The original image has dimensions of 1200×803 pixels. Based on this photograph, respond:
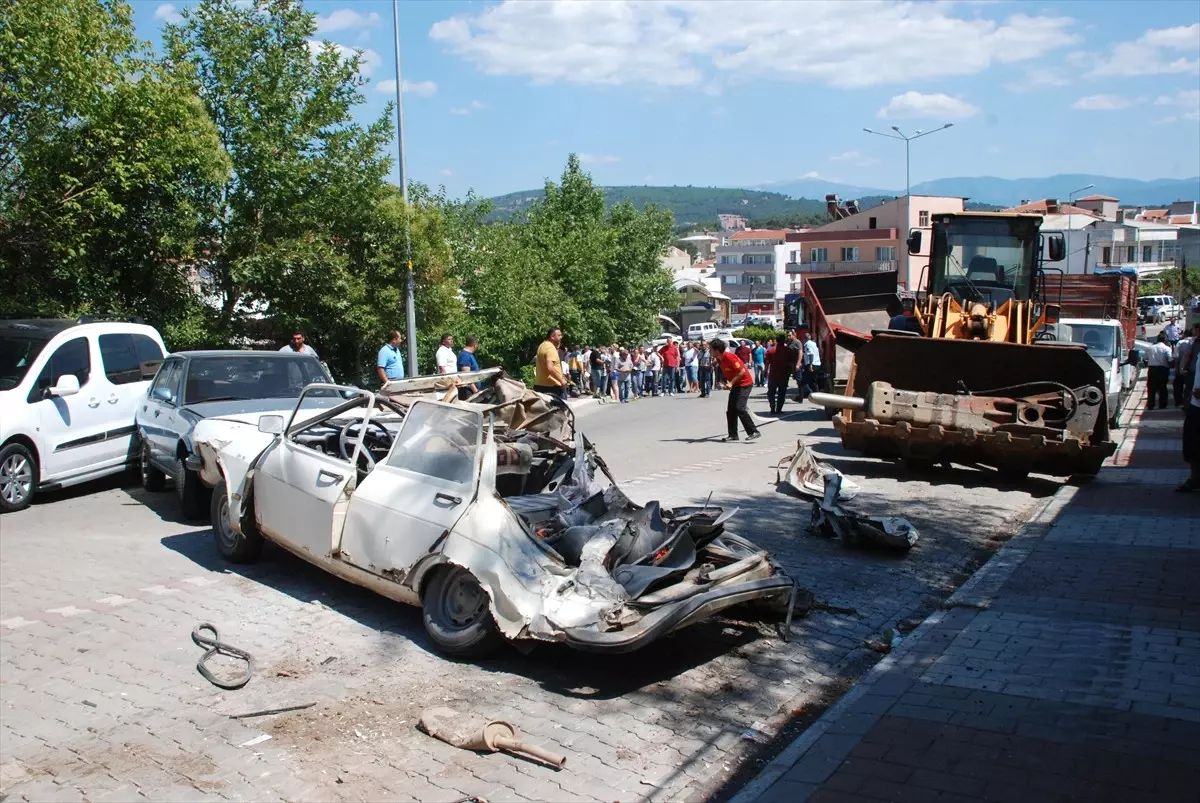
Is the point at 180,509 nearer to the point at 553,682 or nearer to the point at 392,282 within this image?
the point at 553,682

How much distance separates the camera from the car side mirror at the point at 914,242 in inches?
593

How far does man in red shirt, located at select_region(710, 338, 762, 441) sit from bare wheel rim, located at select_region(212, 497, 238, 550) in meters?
8.19

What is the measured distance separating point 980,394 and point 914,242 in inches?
164

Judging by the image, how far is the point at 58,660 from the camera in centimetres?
638

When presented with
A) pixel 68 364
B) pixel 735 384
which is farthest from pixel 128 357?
pixel 735 384

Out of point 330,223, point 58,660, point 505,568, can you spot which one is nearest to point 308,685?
point 505,568

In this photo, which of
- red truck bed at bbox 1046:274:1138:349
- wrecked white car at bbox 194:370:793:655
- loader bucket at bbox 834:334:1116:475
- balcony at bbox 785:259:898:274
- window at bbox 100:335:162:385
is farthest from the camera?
balcony at bbox 785:259:898:274

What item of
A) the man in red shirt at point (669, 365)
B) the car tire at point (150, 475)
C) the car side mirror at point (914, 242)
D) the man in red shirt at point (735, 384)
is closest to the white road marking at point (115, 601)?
the car tire at point (150, 475)

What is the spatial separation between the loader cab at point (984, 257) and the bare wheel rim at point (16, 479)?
12.0 meters

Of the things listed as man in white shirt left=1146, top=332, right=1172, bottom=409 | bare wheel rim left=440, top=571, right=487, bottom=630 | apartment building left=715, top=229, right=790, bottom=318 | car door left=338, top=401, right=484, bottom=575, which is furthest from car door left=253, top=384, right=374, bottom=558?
apartment building left=715, top=229, right=790, bottom=318

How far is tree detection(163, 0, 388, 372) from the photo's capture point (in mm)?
17719

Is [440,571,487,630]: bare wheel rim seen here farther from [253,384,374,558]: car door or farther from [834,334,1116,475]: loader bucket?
[834,334,1116,475]: loader bucket

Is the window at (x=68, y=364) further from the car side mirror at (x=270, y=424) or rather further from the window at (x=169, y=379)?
the car side mirror at (x=270, y=424)

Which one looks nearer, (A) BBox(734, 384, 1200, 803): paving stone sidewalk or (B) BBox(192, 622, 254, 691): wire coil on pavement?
(A) BBox(734, 384, 1200, 803): paving stone sidewalk
